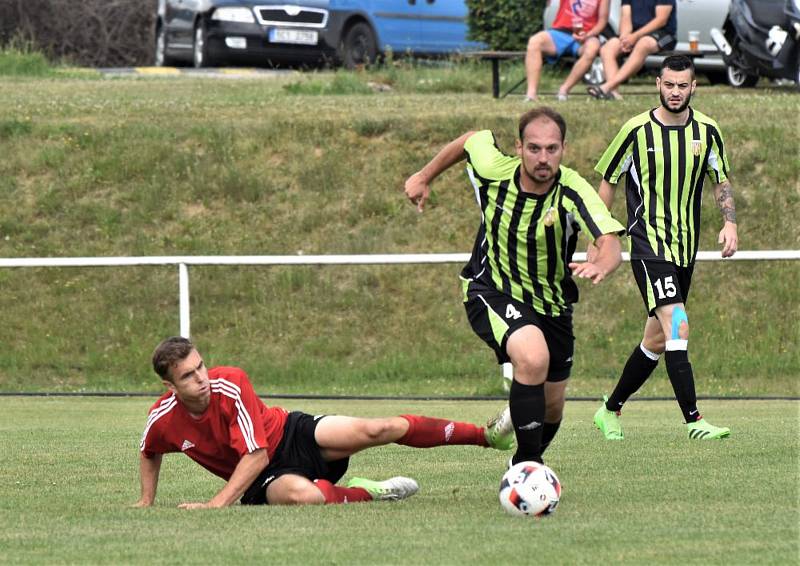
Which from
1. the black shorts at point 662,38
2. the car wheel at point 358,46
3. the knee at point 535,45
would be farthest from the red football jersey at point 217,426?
the car wheel at point 358,46

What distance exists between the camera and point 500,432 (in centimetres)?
759

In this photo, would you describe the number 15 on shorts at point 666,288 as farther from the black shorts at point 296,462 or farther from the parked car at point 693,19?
the parked car at point 693,19

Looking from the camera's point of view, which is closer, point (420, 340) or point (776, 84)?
point (420, 340)

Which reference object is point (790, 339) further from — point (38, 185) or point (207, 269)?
point (38, 185)

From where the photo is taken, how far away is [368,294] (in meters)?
15.9

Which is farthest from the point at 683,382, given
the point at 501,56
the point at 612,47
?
the point at 501,56

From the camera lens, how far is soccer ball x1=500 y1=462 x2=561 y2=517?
6.41 metres

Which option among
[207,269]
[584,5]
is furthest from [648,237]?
[584,5]

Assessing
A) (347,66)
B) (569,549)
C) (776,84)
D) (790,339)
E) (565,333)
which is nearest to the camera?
(569,549)

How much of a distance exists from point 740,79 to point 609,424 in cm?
1247

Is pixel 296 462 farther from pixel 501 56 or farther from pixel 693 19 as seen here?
pixel 693 19

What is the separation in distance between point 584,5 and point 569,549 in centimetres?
1269

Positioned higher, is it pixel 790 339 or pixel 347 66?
pixel 347 66

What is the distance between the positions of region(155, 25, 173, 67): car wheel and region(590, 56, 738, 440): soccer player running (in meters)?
16.4
